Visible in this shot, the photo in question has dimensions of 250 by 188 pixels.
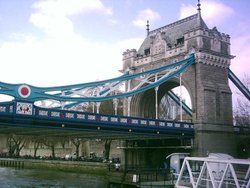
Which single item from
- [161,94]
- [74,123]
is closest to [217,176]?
[74,123]

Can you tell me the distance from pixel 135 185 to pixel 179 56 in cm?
1910

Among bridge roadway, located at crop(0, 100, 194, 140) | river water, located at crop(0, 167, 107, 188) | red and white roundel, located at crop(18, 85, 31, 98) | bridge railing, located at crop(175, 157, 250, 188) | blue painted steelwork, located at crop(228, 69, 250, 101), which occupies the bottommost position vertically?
river water, located at crop(0, 167, 107, 188)

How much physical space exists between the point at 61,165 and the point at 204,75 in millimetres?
30826

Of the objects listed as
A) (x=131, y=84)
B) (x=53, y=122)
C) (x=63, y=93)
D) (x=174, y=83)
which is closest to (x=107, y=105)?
(x=131, y=84)

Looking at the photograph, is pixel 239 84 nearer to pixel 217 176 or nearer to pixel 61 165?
pixel 217 176

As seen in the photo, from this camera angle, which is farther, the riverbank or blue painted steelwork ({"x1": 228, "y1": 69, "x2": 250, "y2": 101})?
the riverbank

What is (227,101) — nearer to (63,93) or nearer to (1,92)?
(63,93)

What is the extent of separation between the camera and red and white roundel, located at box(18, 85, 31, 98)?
29469 mm

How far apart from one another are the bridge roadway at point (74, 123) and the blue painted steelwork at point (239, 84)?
10229 mm

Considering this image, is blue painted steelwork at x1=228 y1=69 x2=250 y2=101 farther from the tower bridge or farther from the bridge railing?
the bridge railing

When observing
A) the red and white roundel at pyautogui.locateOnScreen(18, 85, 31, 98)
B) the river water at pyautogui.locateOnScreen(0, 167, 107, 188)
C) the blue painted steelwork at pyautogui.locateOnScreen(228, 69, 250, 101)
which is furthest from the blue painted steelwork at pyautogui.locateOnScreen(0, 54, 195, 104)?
the river water at pyautogui.locateOnScreen(0, 167, 107, 188)

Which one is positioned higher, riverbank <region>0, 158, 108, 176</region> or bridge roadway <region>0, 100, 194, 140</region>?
bridge roadway <region>0, 100, 194, 140</region>

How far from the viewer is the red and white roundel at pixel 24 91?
96.7ft

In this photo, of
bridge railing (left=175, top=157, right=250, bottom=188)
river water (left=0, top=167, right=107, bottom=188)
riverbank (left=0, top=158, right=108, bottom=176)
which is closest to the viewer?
bridge railing (left=175, top=157, right=250, bottom=188)
